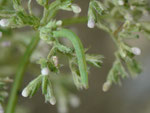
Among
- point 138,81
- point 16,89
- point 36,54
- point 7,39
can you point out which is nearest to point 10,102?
point 16,89

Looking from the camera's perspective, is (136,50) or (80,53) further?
(136,50)

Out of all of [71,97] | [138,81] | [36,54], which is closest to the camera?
[36,54]

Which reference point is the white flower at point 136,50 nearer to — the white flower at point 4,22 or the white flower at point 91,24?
the white flower at point 91,24

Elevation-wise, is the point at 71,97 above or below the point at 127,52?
below

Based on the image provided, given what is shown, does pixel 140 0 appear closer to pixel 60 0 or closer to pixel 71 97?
pixel 60 0

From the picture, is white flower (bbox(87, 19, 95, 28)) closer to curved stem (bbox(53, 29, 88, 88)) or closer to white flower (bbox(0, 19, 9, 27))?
curved stem (bbox(53, 29, 88, 88))

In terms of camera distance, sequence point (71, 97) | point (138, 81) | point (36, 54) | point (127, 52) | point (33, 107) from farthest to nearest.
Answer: point (138, 81)
point (33, 107)
point (71, 97)
point (36, 54)
point (127, 52)

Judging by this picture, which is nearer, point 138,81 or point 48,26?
point 48,26

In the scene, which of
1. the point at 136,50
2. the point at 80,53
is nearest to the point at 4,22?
the point at 80,53

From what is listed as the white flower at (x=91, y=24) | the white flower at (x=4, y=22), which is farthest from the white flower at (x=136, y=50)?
the white flower at (x=4, y=22)

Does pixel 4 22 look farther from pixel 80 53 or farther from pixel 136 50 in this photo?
pixel 136 50

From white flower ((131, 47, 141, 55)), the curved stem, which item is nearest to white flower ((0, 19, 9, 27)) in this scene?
the curved stem
